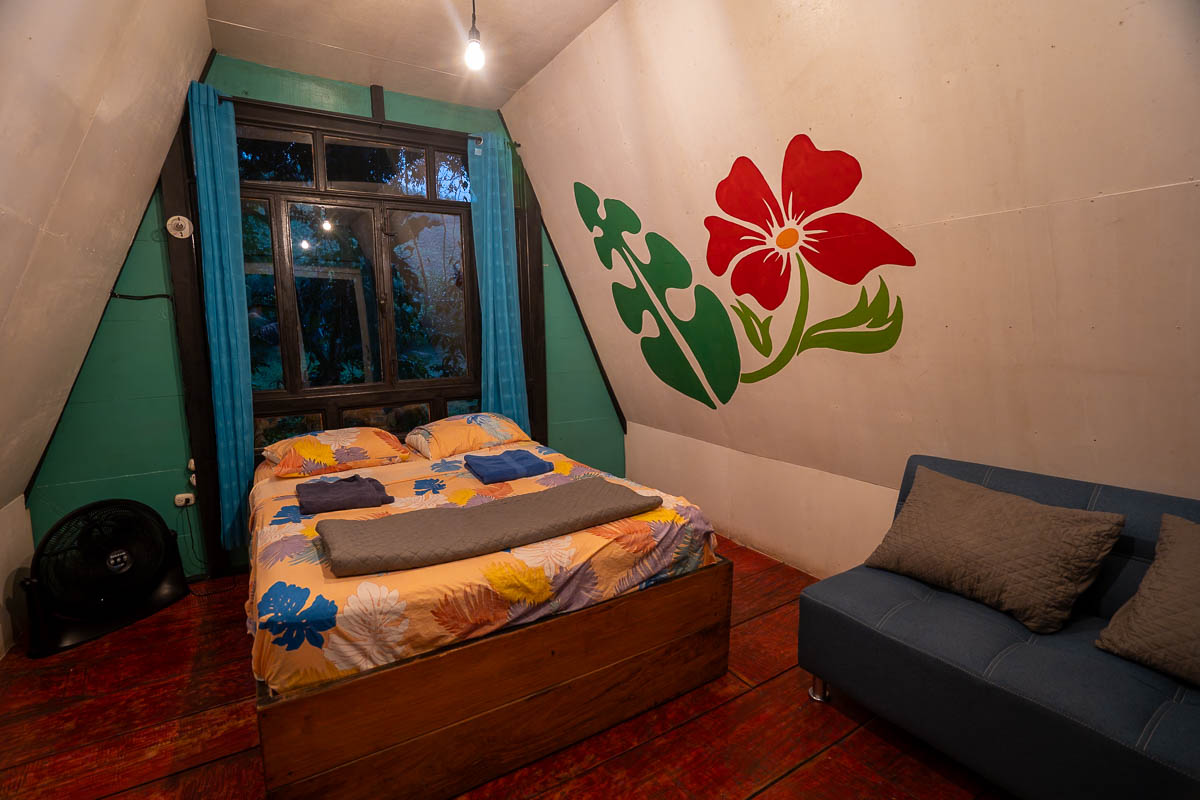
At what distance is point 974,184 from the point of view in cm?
173

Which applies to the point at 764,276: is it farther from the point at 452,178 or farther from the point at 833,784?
the point at 452,178

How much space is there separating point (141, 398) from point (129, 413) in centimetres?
9

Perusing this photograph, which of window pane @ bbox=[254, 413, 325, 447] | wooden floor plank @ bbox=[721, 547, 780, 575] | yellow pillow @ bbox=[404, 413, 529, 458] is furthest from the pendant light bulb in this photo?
wooden floor plank @ bbox=[721, 547, 780, 575]

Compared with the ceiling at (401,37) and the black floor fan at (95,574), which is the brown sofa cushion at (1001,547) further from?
the black floor fan at (95,574)

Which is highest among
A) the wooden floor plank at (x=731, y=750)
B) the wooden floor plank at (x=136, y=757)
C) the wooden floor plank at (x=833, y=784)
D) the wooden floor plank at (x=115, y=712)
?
the wooden floor plank at (x=115, y=712)

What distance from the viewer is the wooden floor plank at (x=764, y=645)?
227 centimetres

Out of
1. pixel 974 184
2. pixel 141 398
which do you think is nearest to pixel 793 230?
pixel 974 184

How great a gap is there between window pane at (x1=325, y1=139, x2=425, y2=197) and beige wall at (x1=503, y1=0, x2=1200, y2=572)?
4.10ft

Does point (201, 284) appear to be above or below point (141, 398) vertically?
above

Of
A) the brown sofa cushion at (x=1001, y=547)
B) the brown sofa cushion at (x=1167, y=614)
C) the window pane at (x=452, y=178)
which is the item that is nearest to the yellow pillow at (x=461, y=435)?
the window pane at (x=452, y=178)

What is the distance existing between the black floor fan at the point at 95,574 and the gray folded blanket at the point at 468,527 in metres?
1.35

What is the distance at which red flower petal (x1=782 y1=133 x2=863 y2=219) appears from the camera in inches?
79.1

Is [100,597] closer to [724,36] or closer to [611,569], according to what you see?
[611,569]

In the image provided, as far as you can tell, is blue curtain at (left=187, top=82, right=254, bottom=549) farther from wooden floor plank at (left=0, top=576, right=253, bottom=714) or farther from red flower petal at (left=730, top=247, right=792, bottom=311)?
red flower petal at (left=730, top=247, right=792, bottom=311)
